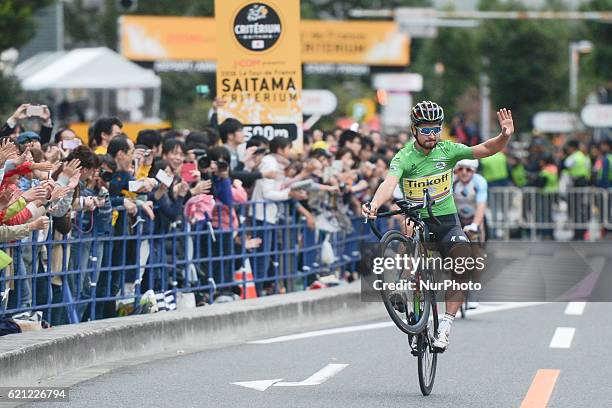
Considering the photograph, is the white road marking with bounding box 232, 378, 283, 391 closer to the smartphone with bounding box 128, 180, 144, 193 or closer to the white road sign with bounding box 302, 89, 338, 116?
the smartphone with bounding box 128, 180, 144, 193

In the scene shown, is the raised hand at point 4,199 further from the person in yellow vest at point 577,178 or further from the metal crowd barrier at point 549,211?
the person in yellow vest at point 577,178

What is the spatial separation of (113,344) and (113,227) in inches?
48.5

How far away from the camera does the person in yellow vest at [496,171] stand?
1251 inches

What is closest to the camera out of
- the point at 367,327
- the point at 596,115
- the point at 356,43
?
the point at 367,327

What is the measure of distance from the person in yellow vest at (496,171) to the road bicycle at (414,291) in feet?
66.2

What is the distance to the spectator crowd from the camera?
1251 cm

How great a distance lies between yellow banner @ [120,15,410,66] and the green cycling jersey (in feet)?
133

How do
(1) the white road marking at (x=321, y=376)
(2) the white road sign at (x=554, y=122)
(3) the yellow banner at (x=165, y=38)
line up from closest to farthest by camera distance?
(1) the white road marking at (x=321, y=376) → (2) the white road sign at (x=554, y=122) → (3) the yellow banner at (x=165, y=38)

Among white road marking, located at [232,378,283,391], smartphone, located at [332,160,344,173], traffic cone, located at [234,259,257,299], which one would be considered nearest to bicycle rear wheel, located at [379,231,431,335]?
white road marking, located at [232,378,283,391]

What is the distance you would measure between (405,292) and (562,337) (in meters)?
4.62

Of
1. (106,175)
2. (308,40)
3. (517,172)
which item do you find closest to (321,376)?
(106,175)

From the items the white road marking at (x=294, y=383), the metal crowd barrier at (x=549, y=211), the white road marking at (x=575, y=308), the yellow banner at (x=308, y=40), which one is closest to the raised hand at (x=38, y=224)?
the white road marking at (x=294, y=383)

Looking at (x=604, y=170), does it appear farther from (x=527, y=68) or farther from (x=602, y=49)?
(x=527, y=68)

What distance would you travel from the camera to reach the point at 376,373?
492 inches
